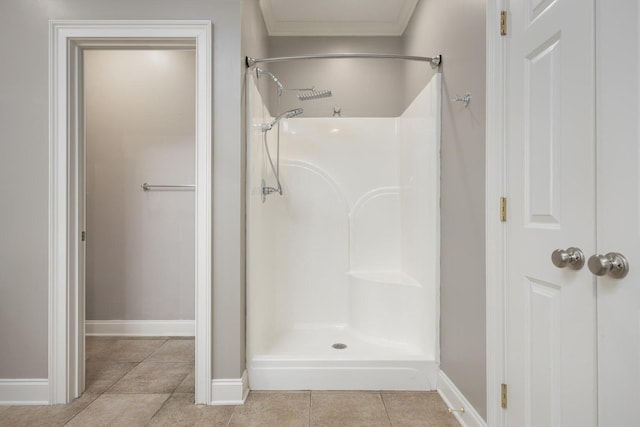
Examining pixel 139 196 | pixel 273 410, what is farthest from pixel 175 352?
pixel 139 196

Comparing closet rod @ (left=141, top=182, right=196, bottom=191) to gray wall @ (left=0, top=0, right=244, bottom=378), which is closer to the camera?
gray wall @ (left=0, top=0, right=244, bottom=378)

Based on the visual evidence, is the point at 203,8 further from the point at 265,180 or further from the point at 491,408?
the point at 491,408

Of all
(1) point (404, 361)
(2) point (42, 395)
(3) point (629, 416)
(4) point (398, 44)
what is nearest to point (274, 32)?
(4) point (398, 44)

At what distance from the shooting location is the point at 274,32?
3.18 m

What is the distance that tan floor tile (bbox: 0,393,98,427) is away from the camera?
1742 millimetres

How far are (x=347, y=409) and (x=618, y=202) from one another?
1.56 metres

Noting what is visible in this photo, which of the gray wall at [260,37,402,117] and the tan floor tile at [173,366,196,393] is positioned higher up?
the gray wall at [260,37,402,117]

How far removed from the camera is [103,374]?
229cm

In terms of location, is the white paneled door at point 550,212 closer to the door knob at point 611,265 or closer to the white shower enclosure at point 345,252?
the door knob at point 611,265

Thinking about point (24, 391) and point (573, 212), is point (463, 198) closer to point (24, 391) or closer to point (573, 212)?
point (573, 212)

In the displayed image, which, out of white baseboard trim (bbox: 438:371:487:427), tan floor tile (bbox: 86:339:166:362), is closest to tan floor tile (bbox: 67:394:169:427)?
tan floor tile (bbox: 86:339:166:362)

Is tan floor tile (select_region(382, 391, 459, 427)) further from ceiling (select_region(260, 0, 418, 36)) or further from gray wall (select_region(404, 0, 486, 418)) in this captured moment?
ceiling (select_region(260, 0, 418, 36))

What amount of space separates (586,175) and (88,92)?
3.50m

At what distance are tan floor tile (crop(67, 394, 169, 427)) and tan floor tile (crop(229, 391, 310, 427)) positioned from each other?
17.9 inches
